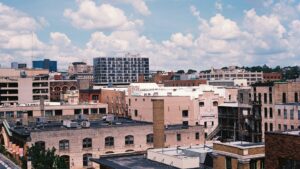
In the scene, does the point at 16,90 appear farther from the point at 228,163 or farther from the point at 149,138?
the point at 228,163

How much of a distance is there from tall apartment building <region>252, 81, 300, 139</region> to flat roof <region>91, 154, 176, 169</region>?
4554 cm

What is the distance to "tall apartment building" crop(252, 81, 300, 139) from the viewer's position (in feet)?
313

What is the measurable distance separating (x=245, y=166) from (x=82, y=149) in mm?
40631

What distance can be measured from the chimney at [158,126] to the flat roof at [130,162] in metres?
9.35

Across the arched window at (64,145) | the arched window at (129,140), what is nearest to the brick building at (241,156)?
the arched window at (64,145)

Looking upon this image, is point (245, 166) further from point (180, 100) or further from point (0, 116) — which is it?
point (0, 116)

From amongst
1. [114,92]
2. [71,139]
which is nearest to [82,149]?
[71,139]

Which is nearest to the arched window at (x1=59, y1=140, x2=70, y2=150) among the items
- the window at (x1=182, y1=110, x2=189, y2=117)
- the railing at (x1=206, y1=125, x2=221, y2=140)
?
the railing at (x1=206, y1=125, x2=221, y2=140)

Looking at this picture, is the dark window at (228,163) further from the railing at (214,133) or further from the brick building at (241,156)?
the railing at (214,133)

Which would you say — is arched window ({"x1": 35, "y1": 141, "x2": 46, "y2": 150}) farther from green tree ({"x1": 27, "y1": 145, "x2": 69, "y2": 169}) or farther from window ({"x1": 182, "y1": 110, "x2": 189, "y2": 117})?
window ({"x1": 182, "y1": 110, "x2": 189, "y2": 117})

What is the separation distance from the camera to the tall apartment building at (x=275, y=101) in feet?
313

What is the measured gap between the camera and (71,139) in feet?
248

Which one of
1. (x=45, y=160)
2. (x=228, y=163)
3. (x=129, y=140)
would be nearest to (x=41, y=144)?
(x=45, y=160)

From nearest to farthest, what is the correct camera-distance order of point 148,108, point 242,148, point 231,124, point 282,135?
point 282,135 → point 242,148 → point 231,124 → point 148,108
